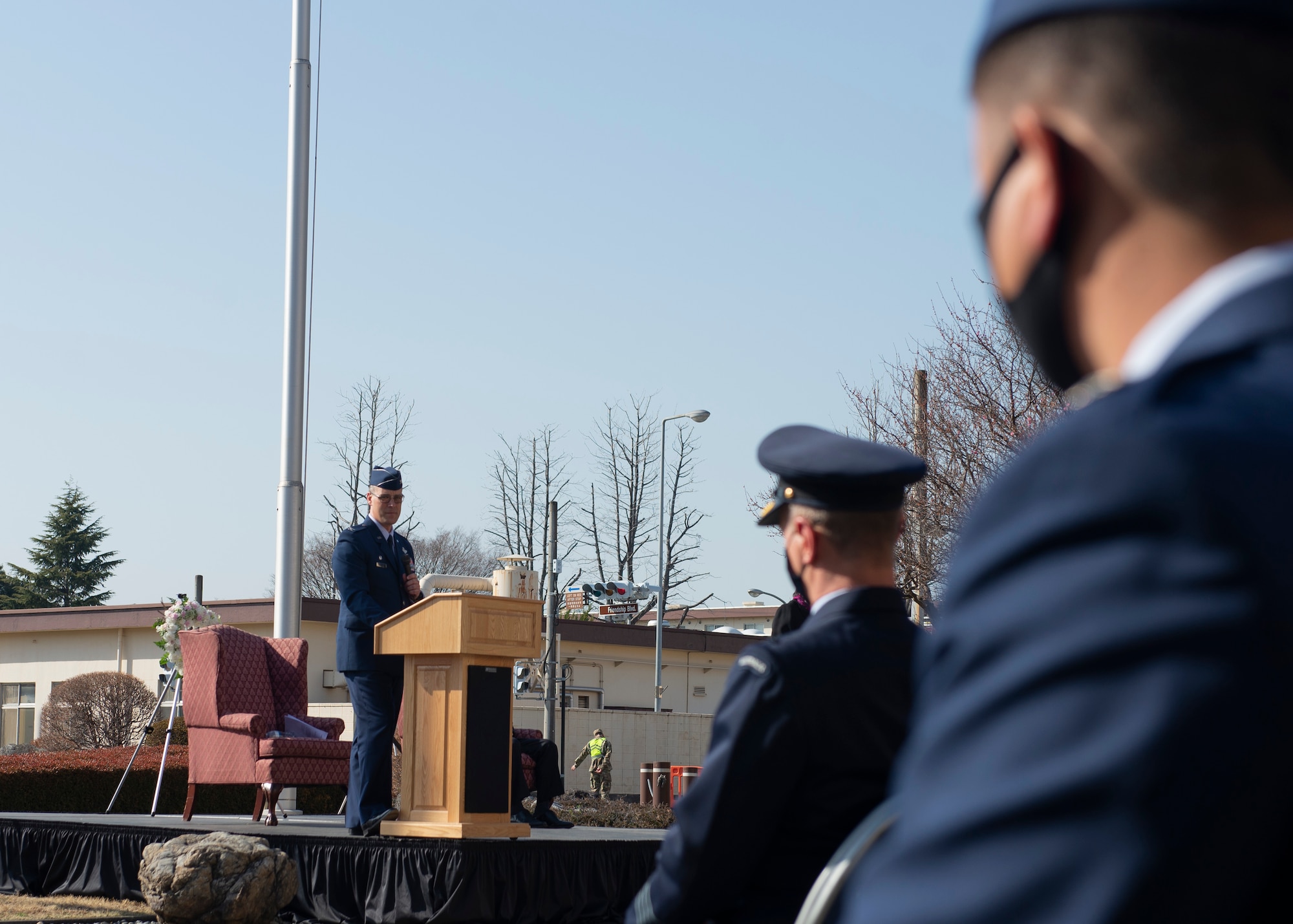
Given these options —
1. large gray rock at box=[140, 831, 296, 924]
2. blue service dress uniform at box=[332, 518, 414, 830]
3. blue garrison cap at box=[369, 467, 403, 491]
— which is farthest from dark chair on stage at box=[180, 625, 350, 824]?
blue garrison cap at box=[369, 467, 403, 491]

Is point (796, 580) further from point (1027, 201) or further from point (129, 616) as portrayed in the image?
point (129, 616)

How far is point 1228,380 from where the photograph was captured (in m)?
0.68

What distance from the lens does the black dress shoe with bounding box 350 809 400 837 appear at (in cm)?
838

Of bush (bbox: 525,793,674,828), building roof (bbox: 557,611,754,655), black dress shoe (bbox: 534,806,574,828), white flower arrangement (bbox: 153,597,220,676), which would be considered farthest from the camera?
building roof (bbox: 557,611,754,655)

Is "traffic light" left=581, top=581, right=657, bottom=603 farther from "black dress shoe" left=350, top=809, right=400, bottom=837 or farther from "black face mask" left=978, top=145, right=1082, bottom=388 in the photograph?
"black face mask" left=978, top=145, right=1082, bottom=388

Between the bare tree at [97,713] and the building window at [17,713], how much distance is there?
20.5ft

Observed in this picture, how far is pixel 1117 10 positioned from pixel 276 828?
31.9 ft

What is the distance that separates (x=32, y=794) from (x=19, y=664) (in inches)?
760

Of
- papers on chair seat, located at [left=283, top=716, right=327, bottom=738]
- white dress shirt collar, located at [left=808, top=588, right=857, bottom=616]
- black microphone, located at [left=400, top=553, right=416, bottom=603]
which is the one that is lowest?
papers on chair seat, located at [left=283, top=716, right=327, bottom=738]

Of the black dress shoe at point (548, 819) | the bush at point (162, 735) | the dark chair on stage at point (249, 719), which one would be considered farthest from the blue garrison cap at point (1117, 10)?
the bush at point (162, 735)

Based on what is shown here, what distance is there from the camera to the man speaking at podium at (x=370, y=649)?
Result: 845cm

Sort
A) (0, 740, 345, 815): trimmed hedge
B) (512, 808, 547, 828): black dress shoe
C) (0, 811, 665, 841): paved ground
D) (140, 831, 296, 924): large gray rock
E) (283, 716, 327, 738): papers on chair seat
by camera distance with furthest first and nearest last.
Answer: (0, 740, 345, 815): trimmed hedge < (283, 716, 327, 738): papers on chair seat < (512, 808, 547, 828): black dress shoe < (0, 811, 665, 841): paved ground < (140, 831, 296, 924): large gray rock

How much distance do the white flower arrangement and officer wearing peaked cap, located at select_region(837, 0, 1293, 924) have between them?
11966mm

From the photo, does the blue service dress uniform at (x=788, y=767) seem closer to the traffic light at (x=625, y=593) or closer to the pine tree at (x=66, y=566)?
the traffic light at (x=625, y=593)
